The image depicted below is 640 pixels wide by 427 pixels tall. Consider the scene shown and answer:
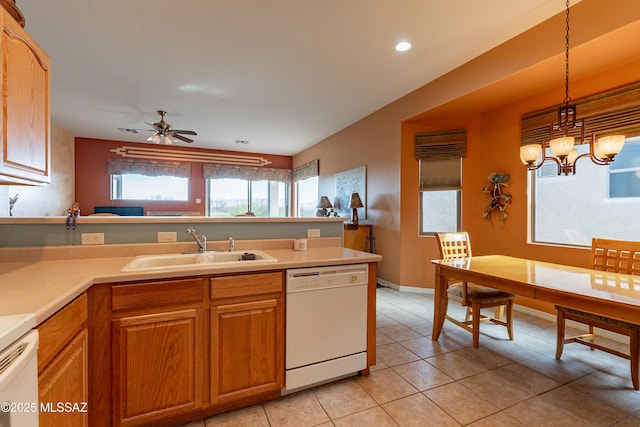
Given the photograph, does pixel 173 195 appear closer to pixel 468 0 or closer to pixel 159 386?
pixel 159 386

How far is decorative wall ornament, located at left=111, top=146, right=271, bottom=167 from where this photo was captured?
21.3ft

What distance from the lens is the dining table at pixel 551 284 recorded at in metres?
1.44

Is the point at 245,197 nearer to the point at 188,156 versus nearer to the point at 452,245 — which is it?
the point at 188,156

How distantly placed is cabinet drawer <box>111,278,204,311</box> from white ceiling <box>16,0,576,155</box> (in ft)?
6.92

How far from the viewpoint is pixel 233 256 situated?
1.99 metres

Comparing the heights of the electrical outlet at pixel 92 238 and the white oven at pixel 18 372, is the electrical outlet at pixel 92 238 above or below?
above

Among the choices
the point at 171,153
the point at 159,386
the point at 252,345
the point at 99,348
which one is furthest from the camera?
the point at 171,153

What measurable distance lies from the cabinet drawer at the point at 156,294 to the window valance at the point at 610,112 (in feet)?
11.8

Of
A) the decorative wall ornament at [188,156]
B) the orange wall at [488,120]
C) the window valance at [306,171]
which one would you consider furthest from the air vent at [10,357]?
the decorative wall ornament at [188,156]

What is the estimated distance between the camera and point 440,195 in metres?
3.96

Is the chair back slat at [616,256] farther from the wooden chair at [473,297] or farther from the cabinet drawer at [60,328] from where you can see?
the cabinet drawer at [60,328]

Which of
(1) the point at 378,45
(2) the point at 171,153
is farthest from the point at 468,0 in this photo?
(2) the point at 171,153

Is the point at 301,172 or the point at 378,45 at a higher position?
the point at 378,45

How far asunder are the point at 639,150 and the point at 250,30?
3631 millimetres
